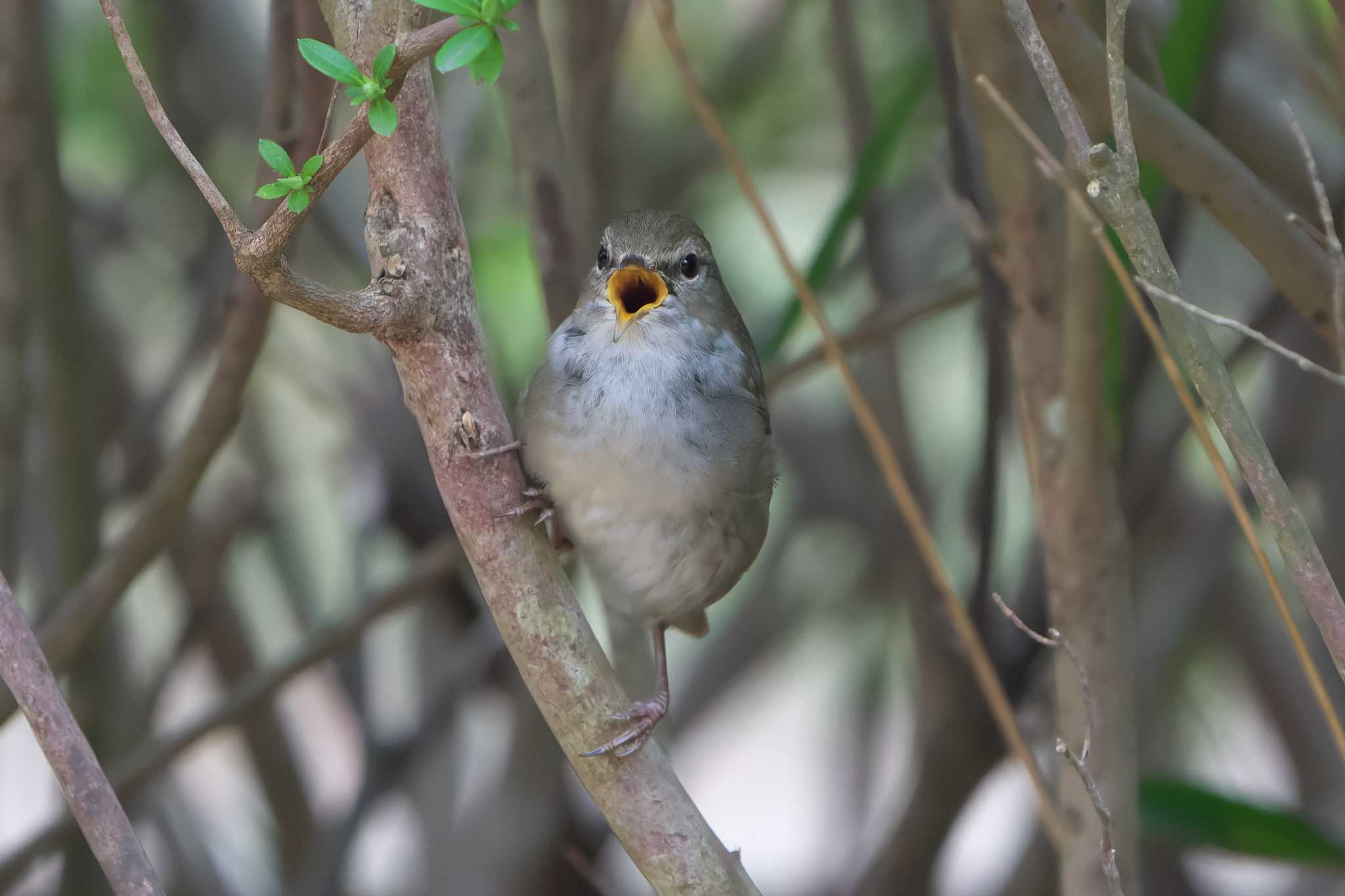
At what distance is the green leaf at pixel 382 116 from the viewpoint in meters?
1.39

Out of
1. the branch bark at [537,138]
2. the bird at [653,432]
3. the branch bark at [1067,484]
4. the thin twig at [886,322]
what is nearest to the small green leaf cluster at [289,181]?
the bird at [653,432]

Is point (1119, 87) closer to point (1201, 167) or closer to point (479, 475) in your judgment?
point (1201, 167)

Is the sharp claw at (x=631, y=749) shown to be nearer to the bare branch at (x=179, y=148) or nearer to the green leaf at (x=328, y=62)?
the bare branch at (x=179, y=148)

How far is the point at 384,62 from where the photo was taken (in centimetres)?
140

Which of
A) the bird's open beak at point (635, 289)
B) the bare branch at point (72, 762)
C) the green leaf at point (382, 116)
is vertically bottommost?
the bare branch at point (72, 762)

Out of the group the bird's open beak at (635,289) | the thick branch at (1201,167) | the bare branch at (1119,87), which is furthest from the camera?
the bird's open beak at (635,289)

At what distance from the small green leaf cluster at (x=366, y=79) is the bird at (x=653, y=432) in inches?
35.3

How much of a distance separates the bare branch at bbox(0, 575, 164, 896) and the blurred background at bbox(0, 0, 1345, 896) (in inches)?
61.2

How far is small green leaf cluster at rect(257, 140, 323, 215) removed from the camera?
4.55ft

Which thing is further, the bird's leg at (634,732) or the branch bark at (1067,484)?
the branch bark at (1067,484)

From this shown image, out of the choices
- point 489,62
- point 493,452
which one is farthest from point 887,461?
point 489,62

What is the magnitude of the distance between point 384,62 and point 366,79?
0.03m

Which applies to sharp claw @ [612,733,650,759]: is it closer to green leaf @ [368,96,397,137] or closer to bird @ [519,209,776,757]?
bird @ [519,209,776,757]

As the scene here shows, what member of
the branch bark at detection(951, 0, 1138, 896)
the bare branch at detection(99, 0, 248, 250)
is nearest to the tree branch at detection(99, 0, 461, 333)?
the bare branch at detection(99, 0, 248, 250)
